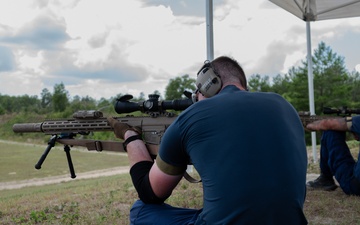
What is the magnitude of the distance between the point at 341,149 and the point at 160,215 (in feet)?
8.04

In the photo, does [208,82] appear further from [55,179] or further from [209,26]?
[55,179]

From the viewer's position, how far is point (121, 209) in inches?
141

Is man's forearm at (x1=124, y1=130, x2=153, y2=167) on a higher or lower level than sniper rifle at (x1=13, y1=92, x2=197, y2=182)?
lower

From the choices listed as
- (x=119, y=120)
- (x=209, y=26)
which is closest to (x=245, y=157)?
(x=119, y=120)

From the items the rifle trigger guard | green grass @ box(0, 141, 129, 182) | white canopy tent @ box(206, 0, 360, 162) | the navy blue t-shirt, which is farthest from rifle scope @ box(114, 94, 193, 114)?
white canopy tent @ box(206, 0, 360, 162)

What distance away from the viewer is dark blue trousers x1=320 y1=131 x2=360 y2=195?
11.6 feet

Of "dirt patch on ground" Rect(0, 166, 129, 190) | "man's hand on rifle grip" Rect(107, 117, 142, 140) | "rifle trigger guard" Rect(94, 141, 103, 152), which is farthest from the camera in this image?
"dirt patch on ground" Rect(0, 166, 129, 190)

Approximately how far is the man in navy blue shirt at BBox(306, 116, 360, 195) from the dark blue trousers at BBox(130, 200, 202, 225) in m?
2.17

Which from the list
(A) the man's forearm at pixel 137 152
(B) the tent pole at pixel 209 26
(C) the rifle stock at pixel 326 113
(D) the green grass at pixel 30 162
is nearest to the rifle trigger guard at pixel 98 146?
(A) the man's forearm at pixel 137 152

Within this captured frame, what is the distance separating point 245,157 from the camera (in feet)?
4.53

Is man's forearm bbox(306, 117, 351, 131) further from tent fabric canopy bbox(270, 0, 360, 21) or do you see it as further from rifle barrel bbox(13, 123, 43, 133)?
tent fabric canopy bbox(270, 0, 360, 21)

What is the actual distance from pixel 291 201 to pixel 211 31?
3888 mm

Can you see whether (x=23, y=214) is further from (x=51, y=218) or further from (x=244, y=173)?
(x=244, y=173)

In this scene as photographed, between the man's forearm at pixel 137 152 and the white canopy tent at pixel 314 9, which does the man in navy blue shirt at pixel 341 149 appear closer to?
the man's forearm at pixel 137 152
